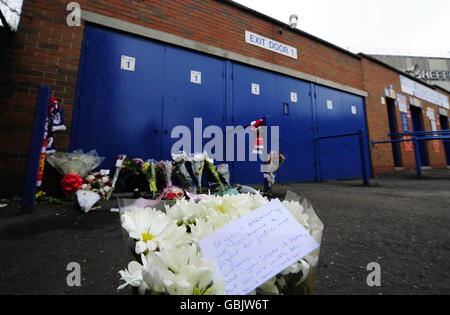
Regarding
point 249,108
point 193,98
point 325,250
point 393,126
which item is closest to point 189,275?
point 325,250

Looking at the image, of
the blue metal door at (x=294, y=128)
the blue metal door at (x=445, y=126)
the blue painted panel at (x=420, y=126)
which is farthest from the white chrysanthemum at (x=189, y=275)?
the blue metal door at (x=445, y=126)

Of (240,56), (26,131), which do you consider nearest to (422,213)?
(240,56)

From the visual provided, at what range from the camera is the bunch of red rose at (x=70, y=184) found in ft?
8.08

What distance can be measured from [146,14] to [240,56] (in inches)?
83.2

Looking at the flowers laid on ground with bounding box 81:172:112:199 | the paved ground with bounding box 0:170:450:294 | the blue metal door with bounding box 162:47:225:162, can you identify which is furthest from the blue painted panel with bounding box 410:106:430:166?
the flowers laid on ground with bounding box 81:172:112:199

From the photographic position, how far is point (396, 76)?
8.30 meters

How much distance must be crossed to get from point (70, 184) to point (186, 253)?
283 cm

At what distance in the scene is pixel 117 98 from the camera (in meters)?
3.40

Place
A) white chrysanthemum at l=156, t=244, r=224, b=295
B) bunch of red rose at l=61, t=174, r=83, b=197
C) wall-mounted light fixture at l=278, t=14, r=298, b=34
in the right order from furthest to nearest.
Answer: wall-mounted light fixture at l=278, t=14, r=298, b=34, bunch of red rose at l=61, t=174, r=83, b=197, white chrysanthemum at l=156, t=244, r=224, b=295

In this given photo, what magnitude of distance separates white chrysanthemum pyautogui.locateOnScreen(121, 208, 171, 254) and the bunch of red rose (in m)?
2.60

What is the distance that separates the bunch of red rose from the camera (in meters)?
2.46

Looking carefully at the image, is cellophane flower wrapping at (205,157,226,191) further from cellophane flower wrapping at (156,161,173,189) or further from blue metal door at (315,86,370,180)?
blue metal door at (315,86,370,180)

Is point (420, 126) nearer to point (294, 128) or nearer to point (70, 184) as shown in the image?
point (294, 128)
